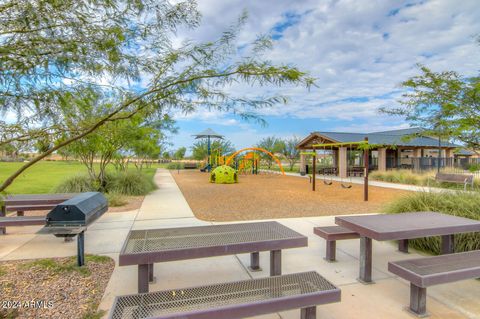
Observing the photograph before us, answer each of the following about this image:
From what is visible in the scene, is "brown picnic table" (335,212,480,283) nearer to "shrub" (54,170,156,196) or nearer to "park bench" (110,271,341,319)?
"park bench" (110,271,341,319)

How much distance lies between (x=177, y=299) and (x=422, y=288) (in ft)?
7.45

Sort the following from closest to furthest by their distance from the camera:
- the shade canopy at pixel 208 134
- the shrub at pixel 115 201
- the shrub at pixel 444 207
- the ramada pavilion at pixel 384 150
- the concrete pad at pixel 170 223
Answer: the shrub at pixel 444 207 < the concrete pad at pixel 170 223 < the shrub at pixel 115 201 < the ramada pavilion at pixel 384 150 < the shade canopy at pixel 208 134

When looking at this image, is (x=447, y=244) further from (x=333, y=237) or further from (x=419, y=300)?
(x=419, y=300)

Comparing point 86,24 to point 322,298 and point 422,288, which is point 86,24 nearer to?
point 322,298

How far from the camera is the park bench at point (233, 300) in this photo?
2053 millimetres

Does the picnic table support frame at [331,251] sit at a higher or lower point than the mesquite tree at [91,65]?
lower

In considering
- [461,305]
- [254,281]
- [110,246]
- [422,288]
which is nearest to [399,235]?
[422,288]

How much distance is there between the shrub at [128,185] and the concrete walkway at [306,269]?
17.0 feet

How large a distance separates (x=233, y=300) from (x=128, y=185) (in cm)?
1043

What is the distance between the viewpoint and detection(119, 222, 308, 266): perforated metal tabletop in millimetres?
2943

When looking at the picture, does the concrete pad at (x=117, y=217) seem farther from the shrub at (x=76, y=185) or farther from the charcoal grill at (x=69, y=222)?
the shrub at (x=76, y=185)

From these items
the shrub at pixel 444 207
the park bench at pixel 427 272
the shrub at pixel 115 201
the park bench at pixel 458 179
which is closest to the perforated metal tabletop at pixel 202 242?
the park bench at pixel 427 272

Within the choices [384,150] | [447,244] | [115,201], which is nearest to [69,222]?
Answer: [447,244]

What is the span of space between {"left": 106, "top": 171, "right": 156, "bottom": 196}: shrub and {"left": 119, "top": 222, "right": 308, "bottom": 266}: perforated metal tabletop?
27.2 feet
